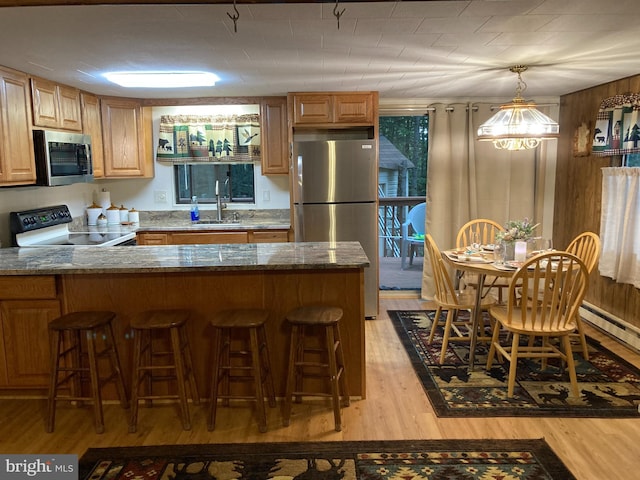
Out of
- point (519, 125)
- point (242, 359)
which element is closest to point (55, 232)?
point (242, 359)

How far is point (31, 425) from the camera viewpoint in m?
2.86

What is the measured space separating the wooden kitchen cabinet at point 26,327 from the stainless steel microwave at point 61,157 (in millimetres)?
1161

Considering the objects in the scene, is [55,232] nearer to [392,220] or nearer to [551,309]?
[392,220]

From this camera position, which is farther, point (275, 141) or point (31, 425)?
point (275, 141)

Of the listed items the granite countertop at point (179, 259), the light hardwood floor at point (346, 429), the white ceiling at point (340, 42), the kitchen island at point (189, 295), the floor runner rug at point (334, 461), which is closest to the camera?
the white ceiling at point (340, 42)

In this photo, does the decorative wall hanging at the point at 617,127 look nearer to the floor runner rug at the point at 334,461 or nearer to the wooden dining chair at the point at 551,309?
the wooden dining chair at the point at 551,309

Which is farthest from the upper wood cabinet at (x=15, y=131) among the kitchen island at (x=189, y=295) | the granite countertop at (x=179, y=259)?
the kitchen island at (x=189, y=295)

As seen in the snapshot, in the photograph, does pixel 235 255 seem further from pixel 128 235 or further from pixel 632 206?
pixel 632 206

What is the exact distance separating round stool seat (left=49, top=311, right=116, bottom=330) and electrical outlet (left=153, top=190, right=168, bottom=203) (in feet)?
8.62

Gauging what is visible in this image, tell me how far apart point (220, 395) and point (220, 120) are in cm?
308

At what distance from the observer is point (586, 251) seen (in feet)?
12.4

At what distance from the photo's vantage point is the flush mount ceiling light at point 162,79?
3680 millimetres

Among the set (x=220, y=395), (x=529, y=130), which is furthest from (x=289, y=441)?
(x=529, y=130)

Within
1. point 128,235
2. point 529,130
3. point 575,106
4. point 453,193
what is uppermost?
point 575,106
